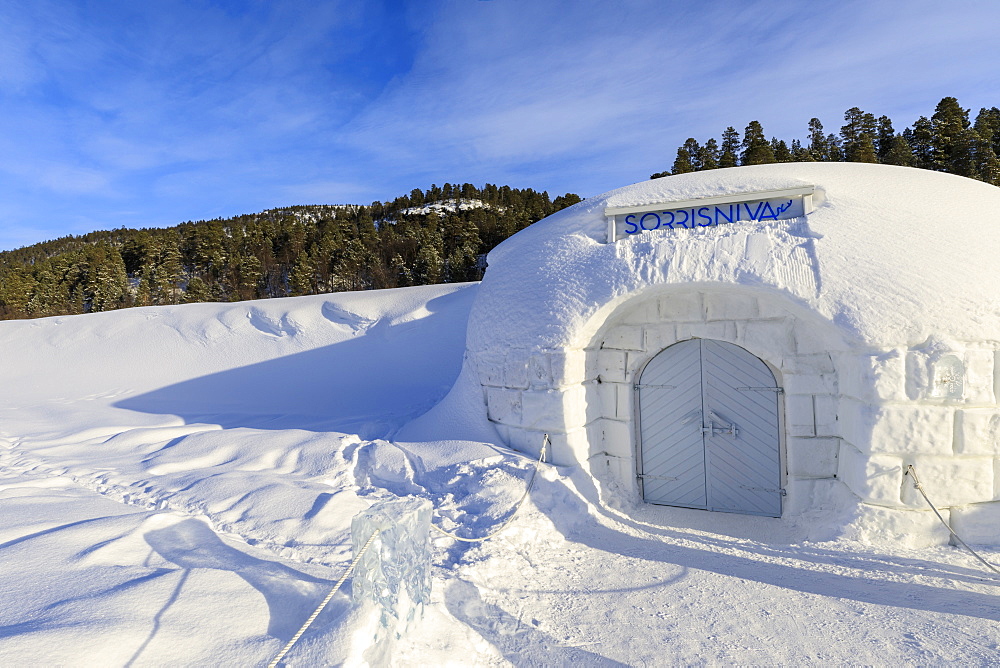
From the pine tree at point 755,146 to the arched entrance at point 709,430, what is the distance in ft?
72.7

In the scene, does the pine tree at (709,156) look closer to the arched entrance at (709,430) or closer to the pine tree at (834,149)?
the pine tree at (834,149)

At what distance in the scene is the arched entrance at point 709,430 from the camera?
4.84 metres

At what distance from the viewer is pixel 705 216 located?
479 centimetres

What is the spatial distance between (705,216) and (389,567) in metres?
4.06

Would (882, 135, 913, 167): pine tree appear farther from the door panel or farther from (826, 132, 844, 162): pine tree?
the door panel

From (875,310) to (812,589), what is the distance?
2139 millimetres

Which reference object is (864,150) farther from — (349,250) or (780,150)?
(349,250)

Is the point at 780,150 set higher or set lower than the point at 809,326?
higher

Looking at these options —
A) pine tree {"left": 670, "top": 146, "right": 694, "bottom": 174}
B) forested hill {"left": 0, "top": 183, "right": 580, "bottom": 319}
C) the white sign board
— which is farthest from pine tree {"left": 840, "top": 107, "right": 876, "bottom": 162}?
the white sign board

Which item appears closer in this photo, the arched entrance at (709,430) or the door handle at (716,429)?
the arched entrance at (709,430)

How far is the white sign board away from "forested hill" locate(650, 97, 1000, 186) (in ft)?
59.8

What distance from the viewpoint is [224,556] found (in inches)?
132

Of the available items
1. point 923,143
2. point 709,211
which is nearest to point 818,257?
point 709,211

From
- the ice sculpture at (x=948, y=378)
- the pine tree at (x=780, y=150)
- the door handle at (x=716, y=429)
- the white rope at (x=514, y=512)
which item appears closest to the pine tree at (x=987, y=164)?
the pine tree at (x=780, y=150)
